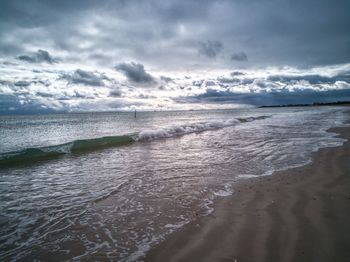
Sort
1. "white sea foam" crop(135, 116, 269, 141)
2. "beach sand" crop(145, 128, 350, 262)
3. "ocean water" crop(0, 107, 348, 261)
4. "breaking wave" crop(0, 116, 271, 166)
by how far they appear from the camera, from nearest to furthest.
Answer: "beach sand" crop(145, 128, 350, 262), "ocean water" crop(0, 107, 348, 261), "breaking wave" crop(0, 116, 271, 166), "white sea foam" crop(135, 116, 269, 141)

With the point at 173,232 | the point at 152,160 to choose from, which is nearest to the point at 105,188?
the point at 173,232

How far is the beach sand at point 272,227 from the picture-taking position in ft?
11.6

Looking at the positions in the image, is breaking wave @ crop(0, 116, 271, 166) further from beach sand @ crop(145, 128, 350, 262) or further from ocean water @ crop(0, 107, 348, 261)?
beach sand @ crop(145, 128, 350, 262)

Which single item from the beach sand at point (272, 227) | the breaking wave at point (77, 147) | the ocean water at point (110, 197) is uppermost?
the beach sand at point (272, 227)

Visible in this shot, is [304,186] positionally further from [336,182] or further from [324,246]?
[324,246]

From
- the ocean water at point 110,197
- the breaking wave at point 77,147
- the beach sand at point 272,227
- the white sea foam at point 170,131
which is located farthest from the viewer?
the white sea foam at point 170,131

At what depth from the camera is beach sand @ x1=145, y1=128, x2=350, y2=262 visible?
3.54 meters

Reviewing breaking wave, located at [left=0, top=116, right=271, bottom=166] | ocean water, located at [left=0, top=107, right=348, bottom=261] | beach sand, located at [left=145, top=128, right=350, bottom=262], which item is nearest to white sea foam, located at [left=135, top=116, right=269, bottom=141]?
breaking wave, located at [left=0, top=116, right=271, bottom=166]

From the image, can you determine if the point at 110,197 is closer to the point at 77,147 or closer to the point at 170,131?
the point at 77,147

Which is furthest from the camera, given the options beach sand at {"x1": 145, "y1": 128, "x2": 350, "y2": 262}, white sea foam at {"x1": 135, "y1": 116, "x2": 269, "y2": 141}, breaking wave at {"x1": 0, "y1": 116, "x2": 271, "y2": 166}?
white sea foam at {"x1": 135, "y1": 116, "x2": 269, "y2": 141}

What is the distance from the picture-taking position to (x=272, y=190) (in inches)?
248

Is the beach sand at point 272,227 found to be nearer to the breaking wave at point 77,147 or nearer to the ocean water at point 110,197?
the ocean water at point 110,197

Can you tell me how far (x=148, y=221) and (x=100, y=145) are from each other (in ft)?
42.5

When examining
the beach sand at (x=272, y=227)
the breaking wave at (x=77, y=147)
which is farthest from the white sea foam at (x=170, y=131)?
the beach sand at (x=272, y=227)
